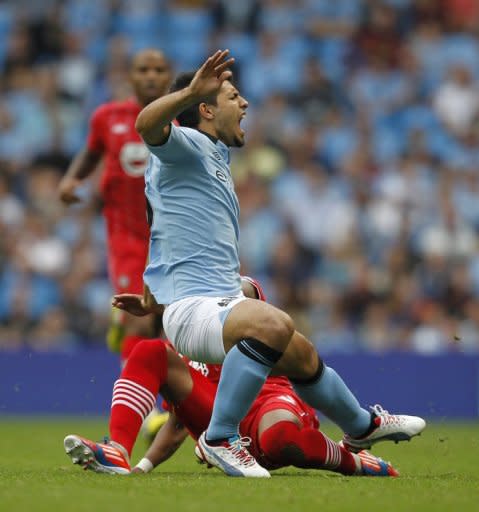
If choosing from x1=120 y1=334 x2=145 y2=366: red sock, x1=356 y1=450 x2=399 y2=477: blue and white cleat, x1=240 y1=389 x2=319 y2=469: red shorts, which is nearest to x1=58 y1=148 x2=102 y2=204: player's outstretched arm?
x1=120 y1=334 x2=145 y2=366: red sock

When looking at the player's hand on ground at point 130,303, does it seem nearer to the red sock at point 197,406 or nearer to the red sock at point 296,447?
the red sock at point 197,406

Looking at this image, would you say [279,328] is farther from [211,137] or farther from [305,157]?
[305,157]

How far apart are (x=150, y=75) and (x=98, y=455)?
3.77 meters

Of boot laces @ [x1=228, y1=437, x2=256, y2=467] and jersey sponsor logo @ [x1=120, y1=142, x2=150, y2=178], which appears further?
jersey sponsor logo @ [x1=120, y1=142, x2=150, y2=178]

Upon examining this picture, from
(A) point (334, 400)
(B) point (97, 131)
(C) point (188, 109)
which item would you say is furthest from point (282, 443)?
(B) point (97, 131)

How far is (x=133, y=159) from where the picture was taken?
8.91m

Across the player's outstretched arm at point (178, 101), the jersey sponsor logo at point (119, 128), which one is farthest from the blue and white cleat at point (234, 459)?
the jersey sponsor logo at point (119, 128)

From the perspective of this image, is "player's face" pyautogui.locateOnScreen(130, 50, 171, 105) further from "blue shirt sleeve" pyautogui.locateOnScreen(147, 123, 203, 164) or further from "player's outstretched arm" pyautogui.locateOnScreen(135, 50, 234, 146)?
"player's outstretched arm" pyautogui.locateOnScreen(135, 50, 234, 146)

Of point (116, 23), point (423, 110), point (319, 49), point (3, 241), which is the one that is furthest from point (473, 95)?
point (3, 241)

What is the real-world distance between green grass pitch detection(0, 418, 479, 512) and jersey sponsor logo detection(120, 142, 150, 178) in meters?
→ 2.31

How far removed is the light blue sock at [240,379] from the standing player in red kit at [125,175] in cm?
325

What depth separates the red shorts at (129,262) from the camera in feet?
29.1

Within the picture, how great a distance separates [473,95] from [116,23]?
4.52 m

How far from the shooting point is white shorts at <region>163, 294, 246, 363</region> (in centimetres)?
553
